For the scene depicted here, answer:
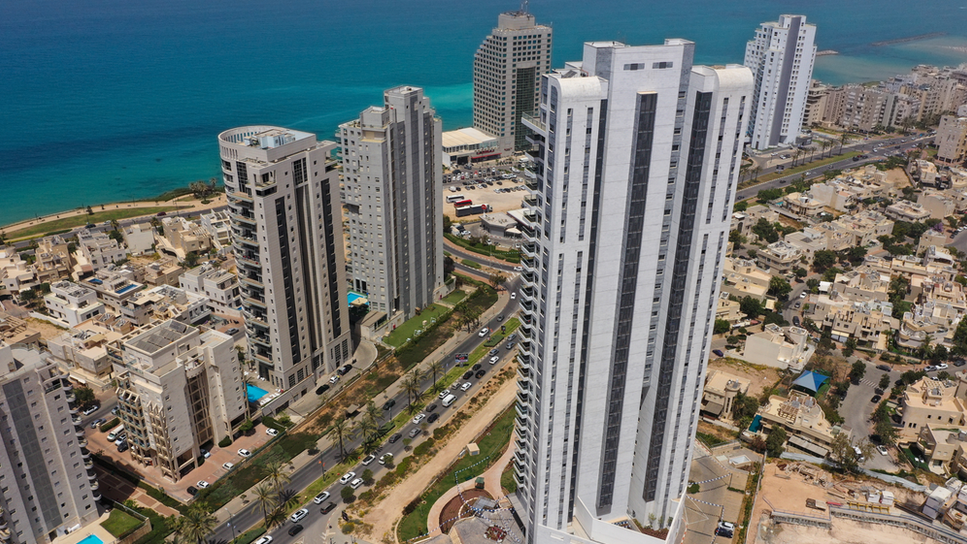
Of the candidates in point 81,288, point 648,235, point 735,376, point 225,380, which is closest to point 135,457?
point 225,380

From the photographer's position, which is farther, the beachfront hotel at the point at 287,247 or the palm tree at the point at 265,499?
the beachfront hotel at the point at 287,247

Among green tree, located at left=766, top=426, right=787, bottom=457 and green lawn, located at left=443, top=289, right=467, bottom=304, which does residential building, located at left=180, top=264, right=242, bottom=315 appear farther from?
green tree, located at left=766, top=426, right=787, bottom=457

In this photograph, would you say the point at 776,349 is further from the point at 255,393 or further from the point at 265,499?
the point at 255,393

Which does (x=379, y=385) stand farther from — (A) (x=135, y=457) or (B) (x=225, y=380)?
(A) (x=135, y=457)

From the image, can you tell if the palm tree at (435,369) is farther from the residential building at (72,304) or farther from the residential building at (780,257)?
the residential building at (780,257)

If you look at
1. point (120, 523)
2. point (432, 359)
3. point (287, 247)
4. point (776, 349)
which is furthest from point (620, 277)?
point (120, 523)

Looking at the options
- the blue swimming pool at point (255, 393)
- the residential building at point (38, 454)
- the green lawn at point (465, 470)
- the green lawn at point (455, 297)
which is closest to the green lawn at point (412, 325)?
the green lawn at point (455, 297)
